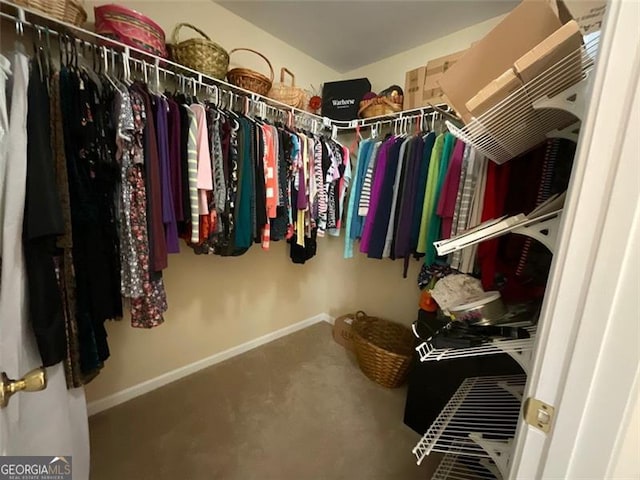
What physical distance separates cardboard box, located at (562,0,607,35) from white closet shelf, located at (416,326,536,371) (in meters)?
0.97

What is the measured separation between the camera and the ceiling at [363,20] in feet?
5.55

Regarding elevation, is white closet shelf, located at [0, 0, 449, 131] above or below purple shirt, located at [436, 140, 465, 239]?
above

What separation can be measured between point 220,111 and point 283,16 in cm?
96

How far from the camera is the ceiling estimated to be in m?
1.69

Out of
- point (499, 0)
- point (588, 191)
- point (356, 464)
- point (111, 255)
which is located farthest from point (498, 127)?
point (356, 464)

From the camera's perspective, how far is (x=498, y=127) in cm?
95

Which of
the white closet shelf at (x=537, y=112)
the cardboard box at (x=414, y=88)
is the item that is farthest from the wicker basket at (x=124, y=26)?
the cardboard box at (x=414, y=88)

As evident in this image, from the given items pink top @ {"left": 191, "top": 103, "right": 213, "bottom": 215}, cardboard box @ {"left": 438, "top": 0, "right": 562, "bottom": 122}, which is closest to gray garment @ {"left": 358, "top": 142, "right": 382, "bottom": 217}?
cardboard box @ {"left": 438, "top": 0, "right": 562, "bottom": 122}

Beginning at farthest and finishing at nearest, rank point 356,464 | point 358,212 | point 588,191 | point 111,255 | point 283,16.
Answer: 1. point 358,212
2. point 283,16
3. point 356,464
4. point 111,255
5. point 588,191

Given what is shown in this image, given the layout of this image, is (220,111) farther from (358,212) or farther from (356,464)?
(356,464)

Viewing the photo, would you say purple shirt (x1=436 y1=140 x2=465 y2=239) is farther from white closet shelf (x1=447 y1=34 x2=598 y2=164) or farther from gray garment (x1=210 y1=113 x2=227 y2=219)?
gray garment (x1=210 y1=113 x2=227 y2=219)

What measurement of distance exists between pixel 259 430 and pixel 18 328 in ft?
4.07

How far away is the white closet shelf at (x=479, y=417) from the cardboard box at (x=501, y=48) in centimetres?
109

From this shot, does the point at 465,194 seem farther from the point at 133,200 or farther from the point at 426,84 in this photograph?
the point at 133,200
